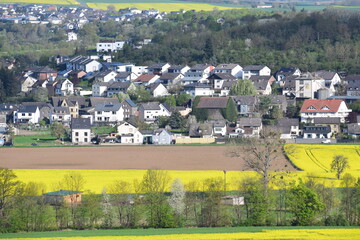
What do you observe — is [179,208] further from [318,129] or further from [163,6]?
[163,6]

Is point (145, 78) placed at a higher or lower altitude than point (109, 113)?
higher

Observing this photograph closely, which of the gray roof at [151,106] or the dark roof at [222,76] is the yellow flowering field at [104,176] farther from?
the dark roof at [222,76]

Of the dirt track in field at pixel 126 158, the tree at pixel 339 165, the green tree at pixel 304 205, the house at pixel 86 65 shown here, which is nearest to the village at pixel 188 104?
the house at pixel 86 65

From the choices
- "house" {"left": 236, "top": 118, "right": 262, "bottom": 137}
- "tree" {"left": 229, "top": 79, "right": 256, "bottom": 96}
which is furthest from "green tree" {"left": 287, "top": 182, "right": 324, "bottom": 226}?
"tree" {"left": 229, "top": 79, "right": 256, "bottom": 96}

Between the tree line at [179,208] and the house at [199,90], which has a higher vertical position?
the house at [199,90]

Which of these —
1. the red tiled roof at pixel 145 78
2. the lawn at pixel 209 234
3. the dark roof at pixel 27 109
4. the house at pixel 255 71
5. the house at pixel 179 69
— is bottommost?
the lawn at pixel 209 234

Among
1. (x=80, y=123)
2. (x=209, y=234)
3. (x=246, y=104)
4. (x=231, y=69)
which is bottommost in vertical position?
(x=209, y=234)

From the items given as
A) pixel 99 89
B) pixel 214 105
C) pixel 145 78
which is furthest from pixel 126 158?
pixel 145 78
